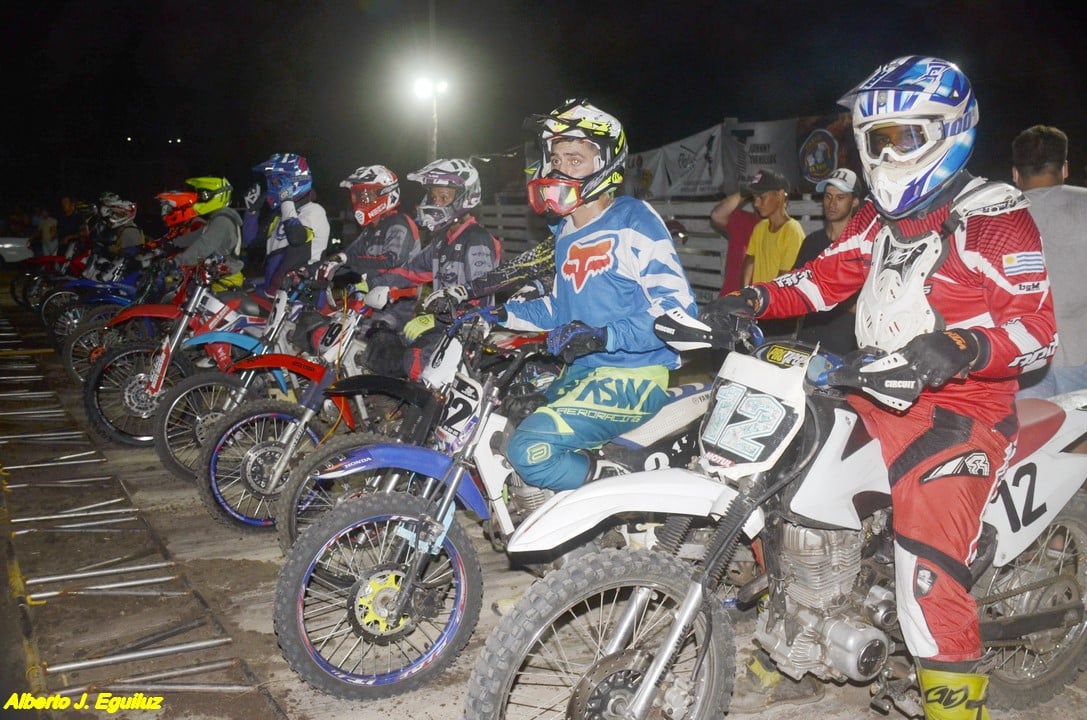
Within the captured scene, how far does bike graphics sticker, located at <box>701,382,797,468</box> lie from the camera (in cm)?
280

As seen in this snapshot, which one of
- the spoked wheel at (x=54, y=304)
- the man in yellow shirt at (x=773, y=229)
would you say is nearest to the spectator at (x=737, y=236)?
the man in yellow shirt at (x=773, y=229)

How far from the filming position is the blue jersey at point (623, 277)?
12.8ft

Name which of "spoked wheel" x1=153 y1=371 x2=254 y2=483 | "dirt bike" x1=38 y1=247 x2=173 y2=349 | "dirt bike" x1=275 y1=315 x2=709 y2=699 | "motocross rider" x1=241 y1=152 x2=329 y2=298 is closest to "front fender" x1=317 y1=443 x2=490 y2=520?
"dirt bike" x1=275 y1=315 x2=709 y2=699

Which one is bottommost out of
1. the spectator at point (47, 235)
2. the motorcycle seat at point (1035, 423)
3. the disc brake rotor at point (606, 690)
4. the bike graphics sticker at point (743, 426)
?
the spectator at point (47, 235)

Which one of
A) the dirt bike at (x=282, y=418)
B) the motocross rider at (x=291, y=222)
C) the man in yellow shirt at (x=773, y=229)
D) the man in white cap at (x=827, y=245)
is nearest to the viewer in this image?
the dirt bike at (x=282, y=418)

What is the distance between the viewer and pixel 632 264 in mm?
4012

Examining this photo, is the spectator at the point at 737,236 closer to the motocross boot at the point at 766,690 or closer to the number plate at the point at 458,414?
the number plate at the point at 458,414

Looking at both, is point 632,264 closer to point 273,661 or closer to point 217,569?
point 273,661

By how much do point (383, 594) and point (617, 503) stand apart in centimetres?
137

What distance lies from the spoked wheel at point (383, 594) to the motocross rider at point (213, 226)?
6.05 m

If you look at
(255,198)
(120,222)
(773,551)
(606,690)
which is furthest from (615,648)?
(120,222)

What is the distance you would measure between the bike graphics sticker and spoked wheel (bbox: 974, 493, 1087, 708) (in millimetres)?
1404

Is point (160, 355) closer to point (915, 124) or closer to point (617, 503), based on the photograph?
point (617, 503)

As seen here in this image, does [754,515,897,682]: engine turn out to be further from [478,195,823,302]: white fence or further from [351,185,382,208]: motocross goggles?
[478,195,823,302]: white fence
